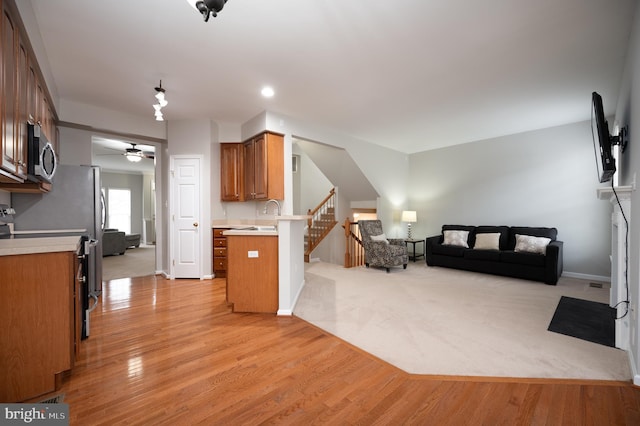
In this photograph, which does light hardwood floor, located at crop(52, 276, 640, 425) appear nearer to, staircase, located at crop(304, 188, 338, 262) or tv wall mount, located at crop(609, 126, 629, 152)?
tv wall mount, located at crop(609, 126, 629, 152)

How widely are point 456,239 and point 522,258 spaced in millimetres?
1194

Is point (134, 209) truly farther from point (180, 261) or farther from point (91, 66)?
point (91, 66)

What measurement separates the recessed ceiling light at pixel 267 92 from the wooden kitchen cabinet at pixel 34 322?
8.84ft

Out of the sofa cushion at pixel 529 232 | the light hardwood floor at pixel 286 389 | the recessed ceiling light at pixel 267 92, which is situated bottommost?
the light hardwood floor at pixel 286 389

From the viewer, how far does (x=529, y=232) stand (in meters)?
4.91

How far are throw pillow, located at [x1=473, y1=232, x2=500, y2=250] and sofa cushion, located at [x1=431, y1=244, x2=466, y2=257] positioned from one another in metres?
0.28

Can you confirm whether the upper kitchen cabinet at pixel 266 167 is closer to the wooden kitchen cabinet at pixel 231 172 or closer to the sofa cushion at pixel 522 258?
the wooden kitchen cabinet at pixel 231 172

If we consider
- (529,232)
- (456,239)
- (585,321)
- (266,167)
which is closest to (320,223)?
(266,167)

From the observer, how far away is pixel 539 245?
4.52 meters

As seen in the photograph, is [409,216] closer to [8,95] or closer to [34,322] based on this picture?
[34,322]

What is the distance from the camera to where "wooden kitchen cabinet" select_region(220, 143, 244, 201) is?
491 cm

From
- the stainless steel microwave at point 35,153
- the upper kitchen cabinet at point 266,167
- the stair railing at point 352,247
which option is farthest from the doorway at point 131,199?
the stainless steel microwave at point 35,153

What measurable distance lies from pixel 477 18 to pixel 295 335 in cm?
313

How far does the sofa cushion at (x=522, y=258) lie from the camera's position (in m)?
4.33
